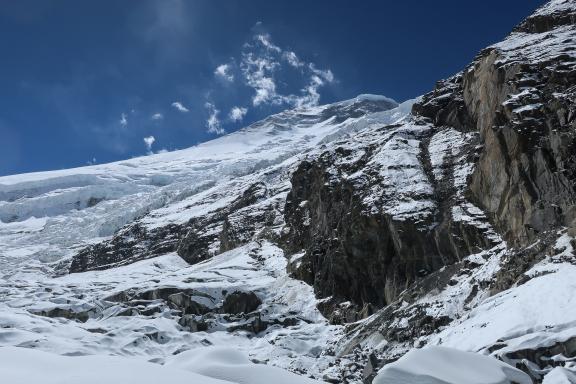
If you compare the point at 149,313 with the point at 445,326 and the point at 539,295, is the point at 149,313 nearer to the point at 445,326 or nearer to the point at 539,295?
the point at 445,326

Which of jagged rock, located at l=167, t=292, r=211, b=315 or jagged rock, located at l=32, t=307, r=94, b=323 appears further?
jagged rock, located at l=32, t=307, r=94, b=323

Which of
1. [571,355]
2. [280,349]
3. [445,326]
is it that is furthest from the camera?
[280,349]

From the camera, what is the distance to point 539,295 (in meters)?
28.8

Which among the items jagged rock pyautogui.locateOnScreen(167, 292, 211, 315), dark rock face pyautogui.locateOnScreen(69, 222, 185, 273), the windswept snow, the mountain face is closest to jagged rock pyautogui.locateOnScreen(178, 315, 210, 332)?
the mountain face

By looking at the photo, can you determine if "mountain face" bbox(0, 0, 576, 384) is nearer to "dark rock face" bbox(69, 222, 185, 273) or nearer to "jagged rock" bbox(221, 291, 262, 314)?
"jagged rock" bbox(221, 291, 262, 314)

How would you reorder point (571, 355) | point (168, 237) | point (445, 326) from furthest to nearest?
point (168, 237)
point (445, 326)
point (571, 355)

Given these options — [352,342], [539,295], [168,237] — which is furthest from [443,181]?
[168,237]

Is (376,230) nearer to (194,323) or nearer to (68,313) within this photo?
(194,323)

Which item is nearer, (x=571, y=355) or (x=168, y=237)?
(x=571, y=355)

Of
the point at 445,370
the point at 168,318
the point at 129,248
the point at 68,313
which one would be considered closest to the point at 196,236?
the point at 129,248

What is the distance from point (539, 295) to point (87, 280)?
3080 inches

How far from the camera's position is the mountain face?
35.2 m

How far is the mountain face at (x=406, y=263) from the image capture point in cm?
3522

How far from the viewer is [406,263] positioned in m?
53.7
